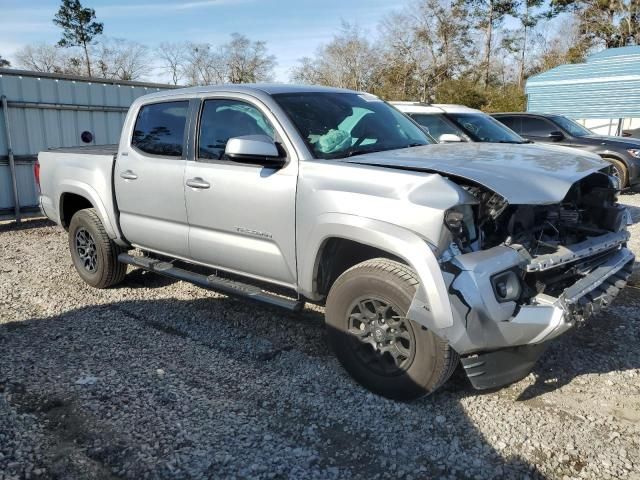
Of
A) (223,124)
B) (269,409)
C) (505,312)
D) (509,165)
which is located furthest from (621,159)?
(269,409)

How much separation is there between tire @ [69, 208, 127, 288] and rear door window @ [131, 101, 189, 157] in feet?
3.38

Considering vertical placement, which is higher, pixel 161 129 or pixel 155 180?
pixel 161 129

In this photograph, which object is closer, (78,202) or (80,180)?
(80,180)

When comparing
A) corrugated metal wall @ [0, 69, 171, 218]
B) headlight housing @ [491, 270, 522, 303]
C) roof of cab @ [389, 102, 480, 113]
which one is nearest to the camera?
headlight housing @ [491, 270, 522, 303]

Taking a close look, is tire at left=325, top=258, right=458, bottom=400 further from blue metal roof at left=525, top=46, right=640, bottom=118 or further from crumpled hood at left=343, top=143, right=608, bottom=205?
blue metal roof at left=525, top=46, right=640, bottom=118

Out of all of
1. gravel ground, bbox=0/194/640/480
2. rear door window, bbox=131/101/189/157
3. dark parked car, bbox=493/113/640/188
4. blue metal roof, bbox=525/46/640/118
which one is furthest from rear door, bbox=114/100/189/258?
blue metal roof, bbox=525/46/640/118

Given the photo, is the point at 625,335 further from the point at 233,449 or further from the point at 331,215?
the point at 233,449

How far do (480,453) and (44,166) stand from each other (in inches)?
210

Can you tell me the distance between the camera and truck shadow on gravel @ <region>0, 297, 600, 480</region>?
281 cm

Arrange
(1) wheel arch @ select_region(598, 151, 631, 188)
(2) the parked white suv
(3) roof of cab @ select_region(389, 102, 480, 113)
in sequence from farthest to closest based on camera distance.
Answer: (1) wheel arch @ select_region(598, 151, 631, 188)
(3) roof of cab @ select_region(389, 102, 480, 113)
(2) the parked white suv

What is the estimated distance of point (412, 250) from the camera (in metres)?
2.96

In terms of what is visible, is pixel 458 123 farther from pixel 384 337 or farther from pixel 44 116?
pixel 44 116

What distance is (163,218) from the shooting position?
4.68m

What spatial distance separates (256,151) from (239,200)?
0.50 metres
